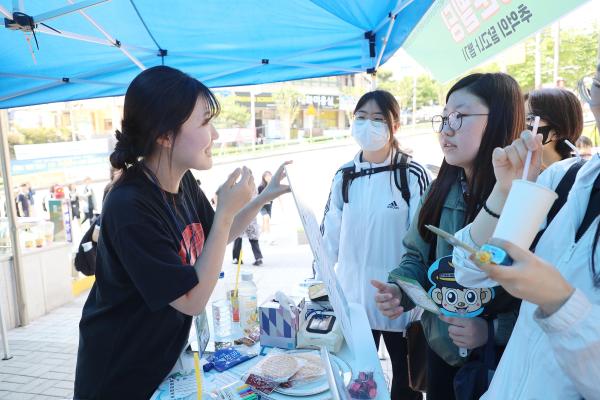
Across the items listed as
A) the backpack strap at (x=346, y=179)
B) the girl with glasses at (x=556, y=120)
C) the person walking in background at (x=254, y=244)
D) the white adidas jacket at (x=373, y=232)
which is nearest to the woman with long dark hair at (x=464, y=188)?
the white adidas jacket at (x=373, y=232)

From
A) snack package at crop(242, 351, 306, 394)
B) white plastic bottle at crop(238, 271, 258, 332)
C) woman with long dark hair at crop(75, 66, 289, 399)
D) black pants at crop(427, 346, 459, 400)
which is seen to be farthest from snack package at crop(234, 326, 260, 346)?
black pants at crop(427, 346, 459, 400)

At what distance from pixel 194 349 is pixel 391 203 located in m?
1.34

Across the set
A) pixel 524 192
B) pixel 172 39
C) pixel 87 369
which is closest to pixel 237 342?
pixel 87 369

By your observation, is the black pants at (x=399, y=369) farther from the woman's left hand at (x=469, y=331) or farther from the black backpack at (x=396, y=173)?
the woman's left hand at (x=469, y=331)

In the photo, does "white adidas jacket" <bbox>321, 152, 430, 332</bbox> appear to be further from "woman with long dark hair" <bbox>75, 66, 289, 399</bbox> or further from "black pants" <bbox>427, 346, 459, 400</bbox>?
"woman with long dark hair" <bbox>75, 66, 289, 399</bbox>

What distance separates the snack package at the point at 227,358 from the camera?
54.5 inches

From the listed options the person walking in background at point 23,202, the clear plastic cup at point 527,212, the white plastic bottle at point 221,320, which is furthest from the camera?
the person walking in background at point 23,202

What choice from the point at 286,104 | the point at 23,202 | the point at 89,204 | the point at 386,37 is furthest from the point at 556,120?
the point at 286,104

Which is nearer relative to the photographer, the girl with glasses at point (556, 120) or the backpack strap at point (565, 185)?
the backpack strap at point (565, 185)

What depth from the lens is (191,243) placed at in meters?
1.44

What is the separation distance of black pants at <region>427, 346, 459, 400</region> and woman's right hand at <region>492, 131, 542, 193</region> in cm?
77

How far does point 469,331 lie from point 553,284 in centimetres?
70

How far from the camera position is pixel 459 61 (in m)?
2.43

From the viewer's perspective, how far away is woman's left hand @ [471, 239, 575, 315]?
0.63 m
